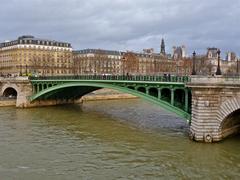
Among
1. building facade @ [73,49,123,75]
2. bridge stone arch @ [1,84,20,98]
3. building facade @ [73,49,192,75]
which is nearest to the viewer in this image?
bridge stone arch @ [1,84,20,98]

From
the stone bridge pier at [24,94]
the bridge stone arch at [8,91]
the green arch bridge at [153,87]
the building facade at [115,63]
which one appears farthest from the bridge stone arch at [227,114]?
the building facade at [115,63]

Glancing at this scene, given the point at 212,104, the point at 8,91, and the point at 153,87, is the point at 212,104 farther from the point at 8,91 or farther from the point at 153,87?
the point at 8,91

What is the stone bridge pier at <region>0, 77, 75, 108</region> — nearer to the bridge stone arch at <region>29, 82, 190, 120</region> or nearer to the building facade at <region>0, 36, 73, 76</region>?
the bridge stone arch at <region>29, 82, 190, 120</region>

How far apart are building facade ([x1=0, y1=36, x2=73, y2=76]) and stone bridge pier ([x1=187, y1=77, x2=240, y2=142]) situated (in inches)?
3166

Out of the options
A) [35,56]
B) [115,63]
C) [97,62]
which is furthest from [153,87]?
[115,63]

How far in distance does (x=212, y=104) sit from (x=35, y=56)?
9091 centimetres

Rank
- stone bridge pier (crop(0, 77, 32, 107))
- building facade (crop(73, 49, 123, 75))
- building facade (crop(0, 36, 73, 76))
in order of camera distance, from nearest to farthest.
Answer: stone bridge pier (crop(0, 77, 32, 107)) < building facade (crop(73, 49, 123, 75)) < building facade (crop(0, 36, 73, 76))

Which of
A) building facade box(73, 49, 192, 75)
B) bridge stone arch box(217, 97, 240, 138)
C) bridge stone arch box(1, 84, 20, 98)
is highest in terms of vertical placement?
building facade box(73, 49, 192, 75)

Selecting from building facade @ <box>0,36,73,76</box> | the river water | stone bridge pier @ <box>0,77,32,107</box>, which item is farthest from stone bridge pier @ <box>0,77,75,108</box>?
building facade @ <box>0,36,73,76</box>

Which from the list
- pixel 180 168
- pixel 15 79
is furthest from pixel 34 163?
pixel 15 79

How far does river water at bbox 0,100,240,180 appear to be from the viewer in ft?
66.2

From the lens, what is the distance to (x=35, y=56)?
110 meters

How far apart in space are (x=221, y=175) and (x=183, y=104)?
1103 centimetres

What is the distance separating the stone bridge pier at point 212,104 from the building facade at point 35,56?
80.4 m
